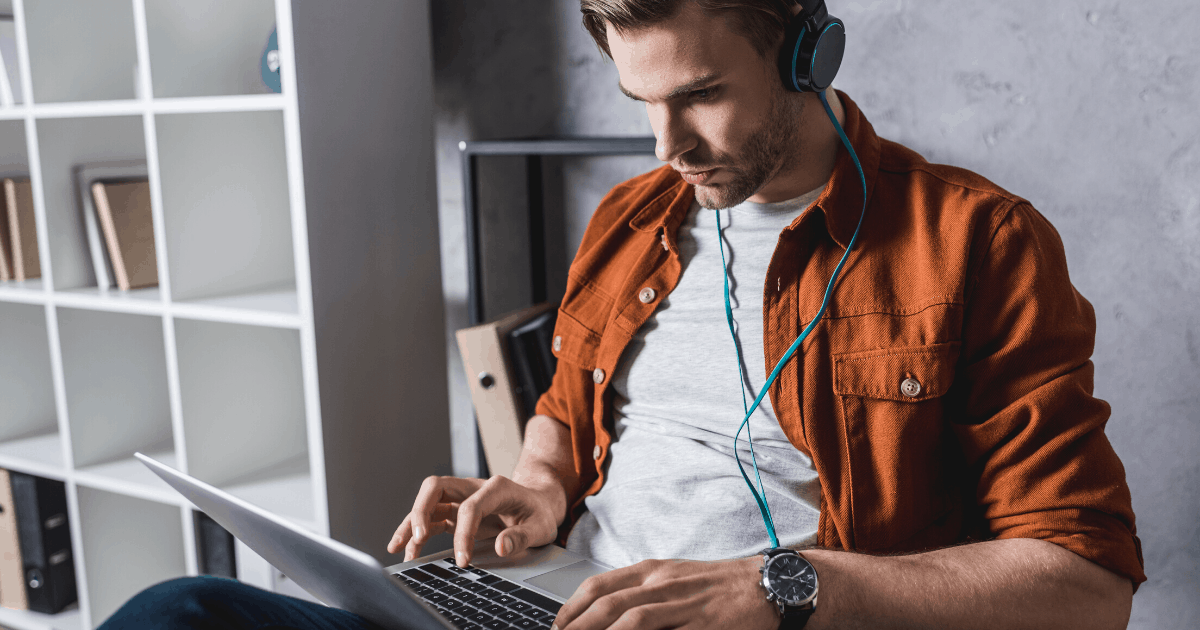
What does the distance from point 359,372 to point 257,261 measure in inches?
17.4

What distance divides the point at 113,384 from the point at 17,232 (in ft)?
1.49

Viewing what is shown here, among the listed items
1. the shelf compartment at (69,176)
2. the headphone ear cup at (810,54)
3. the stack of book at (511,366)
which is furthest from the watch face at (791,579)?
the shelf compartment at (69,176)

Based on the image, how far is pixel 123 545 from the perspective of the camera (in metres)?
2.09

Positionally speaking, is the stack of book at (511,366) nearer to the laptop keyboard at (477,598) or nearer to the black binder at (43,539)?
the laptop keyboard at (477,598)

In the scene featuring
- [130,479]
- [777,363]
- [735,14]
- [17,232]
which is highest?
[735,14]

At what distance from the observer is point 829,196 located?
3.47 ft

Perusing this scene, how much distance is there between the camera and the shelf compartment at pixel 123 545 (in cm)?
202

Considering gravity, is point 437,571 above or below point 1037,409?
below

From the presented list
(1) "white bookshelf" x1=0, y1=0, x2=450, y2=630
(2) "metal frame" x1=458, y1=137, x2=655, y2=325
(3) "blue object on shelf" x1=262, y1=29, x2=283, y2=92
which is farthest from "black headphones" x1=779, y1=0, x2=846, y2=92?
(3) "blue object on shelf" x1=262, y1=29, x2=283, y2=92

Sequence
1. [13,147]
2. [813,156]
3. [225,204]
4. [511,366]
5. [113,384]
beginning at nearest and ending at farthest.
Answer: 1. [813,156]
2. [511,366]
3. [225,204]
4. [113,384]
5. [13,147]

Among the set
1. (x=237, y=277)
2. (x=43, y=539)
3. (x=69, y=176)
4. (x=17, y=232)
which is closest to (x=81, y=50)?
(x=69, y=176)

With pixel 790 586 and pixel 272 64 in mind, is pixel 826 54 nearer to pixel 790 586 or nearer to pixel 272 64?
pixel 790 586

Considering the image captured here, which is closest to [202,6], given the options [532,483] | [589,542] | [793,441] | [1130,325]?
[532,483]

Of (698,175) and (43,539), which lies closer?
(698,175)
